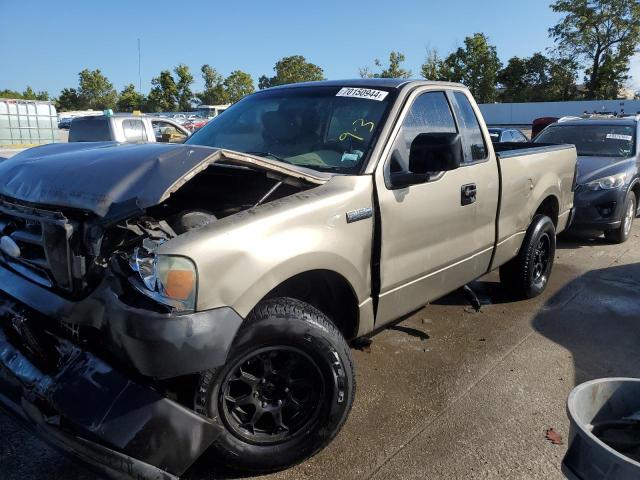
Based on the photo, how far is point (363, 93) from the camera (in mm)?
3520

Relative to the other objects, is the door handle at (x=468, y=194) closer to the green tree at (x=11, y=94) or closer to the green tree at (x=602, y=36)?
the green tree at (x=602, y=36)

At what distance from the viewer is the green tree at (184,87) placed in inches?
2763

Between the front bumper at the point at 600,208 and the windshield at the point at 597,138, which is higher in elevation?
the windshield at the point at 597,138

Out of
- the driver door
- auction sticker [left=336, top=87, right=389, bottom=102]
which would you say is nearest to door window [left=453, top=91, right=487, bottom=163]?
the driver door

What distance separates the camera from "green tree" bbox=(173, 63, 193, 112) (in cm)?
7019

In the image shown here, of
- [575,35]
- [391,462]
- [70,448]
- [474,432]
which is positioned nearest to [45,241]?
[70,448]

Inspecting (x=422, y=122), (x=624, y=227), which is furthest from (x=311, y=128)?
(x=624, y=227)

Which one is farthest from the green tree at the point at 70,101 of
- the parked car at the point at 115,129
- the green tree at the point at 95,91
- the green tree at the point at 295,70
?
the parked car at the point at 115,129

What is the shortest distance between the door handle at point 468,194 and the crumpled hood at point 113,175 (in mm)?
1310

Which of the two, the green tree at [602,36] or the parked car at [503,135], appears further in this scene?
the green tree at [602,36]

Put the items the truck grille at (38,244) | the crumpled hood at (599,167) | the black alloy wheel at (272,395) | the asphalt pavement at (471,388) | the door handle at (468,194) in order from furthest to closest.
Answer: the crumpled hood at (599,167) → the door handle at (468,194) → the asphalt pavement at (471,388) → the black alloy wheel at (272,395) → the truck grille at (38,244)

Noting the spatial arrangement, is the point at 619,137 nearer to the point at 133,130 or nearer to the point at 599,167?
the point at 599,167

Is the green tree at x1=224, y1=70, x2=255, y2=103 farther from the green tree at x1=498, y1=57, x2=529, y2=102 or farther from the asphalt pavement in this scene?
the asphalt pavement

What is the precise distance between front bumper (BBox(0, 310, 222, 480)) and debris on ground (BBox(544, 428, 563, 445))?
1.86 metres
